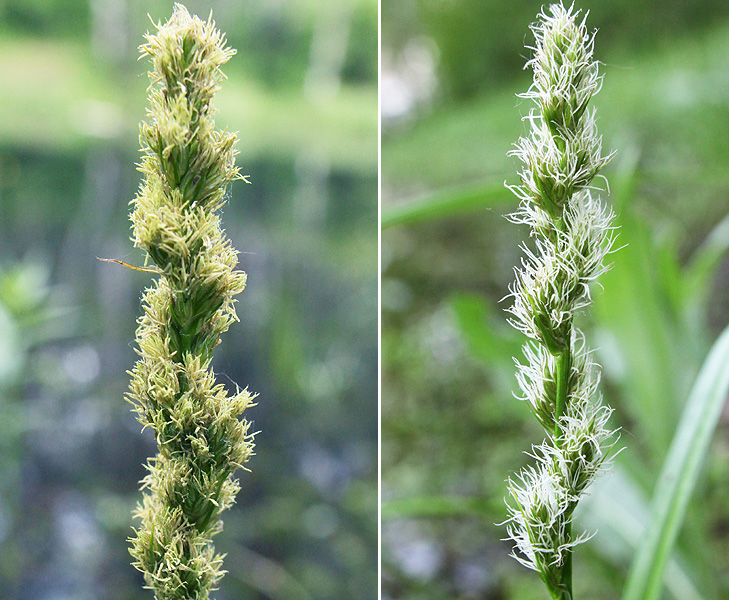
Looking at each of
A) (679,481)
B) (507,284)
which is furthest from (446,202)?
(507,284)

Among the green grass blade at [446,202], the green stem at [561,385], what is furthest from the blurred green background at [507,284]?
the green stem at [561,385]

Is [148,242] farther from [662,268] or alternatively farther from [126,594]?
[126,594]

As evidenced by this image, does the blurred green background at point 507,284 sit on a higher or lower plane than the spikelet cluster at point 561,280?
higher

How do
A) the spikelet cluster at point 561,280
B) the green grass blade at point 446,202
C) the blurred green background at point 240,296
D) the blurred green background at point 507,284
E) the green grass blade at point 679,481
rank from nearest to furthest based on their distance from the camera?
the spikelet cluster at point 561,280, the green grass blade at point 679,481, the green grass blade at point 446,202, the blurred green background at point 507,284, the blurred green background at point 240,296

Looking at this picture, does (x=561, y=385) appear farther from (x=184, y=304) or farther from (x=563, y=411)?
(x=184, y=304)

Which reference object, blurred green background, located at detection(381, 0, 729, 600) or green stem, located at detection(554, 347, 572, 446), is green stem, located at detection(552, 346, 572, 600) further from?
blurred green background, located at detection(381, 0, 729, 600)

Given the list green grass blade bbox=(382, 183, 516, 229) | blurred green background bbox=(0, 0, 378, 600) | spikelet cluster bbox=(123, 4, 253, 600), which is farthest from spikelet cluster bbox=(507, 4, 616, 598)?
blurred green background bbox=(0, 0, 378, 600)

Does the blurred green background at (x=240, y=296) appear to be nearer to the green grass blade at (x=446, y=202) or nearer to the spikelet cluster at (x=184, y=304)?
the green grass blade at (x=446, y=202)
